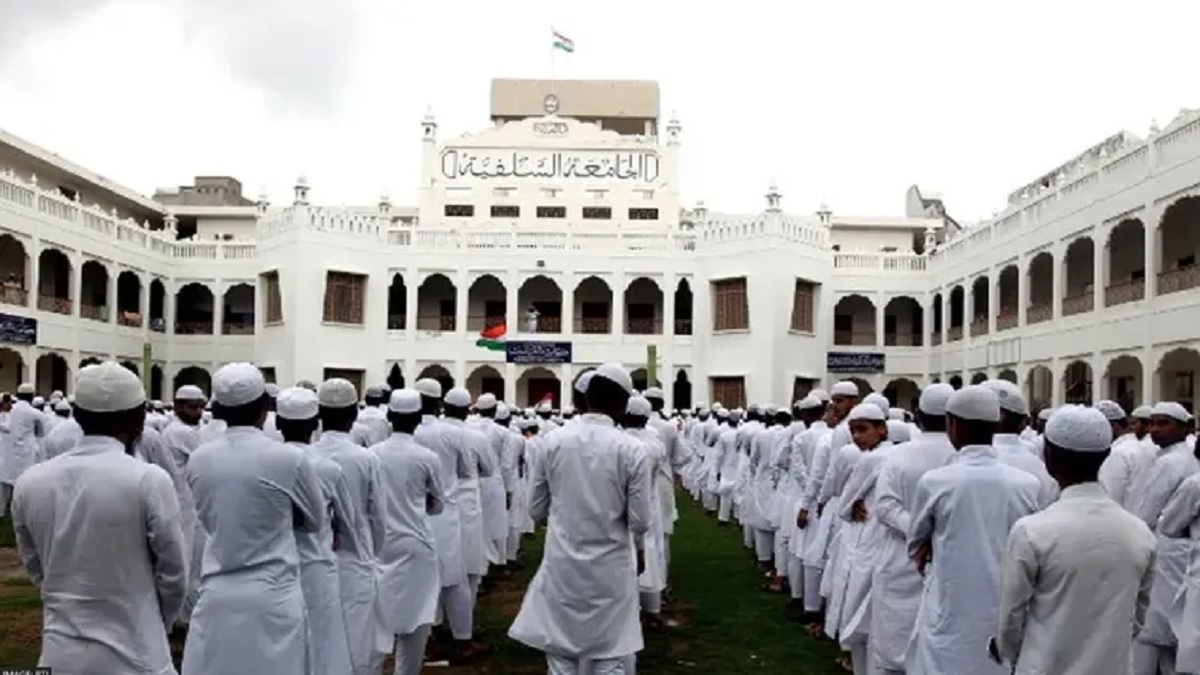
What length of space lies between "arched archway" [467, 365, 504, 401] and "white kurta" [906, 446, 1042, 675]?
93.5 feet

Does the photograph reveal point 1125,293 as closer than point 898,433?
No

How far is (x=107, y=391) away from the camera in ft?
12.3

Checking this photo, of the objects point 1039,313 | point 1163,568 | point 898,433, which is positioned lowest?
point 1163,568

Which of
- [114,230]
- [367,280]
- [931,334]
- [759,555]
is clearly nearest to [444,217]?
[367,280]

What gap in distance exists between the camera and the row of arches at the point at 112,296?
27359mm

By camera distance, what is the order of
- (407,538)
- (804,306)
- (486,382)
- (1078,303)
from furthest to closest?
(486,382)
(804,306)
(1078,303)
(407,538)

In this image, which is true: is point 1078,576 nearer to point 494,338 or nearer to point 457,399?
point 457,399

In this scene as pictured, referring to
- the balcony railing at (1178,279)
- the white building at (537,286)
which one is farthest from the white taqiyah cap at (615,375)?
the white building at (537,286)

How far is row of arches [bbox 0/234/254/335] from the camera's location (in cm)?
2736

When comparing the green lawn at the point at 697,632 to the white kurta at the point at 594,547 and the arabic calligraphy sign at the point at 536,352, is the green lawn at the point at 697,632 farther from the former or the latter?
the arabic calligraphy sign at the point at 536,352

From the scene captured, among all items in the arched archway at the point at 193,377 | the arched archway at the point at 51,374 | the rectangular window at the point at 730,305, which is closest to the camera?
the arched archway at the point at 51,374

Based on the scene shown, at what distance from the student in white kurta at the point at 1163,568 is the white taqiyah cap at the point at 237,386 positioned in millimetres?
4598

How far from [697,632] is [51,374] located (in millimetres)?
25541

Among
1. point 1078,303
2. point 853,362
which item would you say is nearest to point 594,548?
point 1078,303
